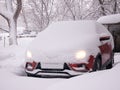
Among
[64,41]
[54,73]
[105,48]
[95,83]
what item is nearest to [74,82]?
[95,83]

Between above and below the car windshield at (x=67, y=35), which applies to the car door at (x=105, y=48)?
below

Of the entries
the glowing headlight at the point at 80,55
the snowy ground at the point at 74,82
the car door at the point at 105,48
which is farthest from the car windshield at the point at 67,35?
the snowy ground at the point at 74,82

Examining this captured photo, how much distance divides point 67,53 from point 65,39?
0.83 meters

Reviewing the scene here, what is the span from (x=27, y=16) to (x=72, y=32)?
36.2m

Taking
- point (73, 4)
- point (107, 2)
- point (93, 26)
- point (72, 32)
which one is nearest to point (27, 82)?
point (72, 32)

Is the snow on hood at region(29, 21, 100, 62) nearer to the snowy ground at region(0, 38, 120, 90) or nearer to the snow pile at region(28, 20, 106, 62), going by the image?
the snow pile at region(28, 20, 106, 62)

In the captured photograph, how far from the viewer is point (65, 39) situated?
7605mm

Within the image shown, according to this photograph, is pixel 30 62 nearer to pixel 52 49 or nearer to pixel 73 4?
pixel 52 49

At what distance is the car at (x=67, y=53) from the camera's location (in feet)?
22.3

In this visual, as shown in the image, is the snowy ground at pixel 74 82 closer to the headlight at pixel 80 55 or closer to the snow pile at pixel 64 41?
the snow pile at pixel 64 41

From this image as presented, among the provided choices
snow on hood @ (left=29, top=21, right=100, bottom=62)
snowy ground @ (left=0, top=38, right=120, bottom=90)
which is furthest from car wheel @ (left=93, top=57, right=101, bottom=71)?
snowy ground @ (left=0, top=38, right=120, bottom=90)

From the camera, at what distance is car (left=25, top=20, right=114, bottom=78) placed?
6.81 m

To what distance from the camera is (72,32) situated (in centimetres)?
804

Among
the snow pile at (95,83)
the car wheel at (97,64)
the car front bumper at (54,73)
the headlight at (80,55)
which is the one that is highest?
the headlight at (80,55)
